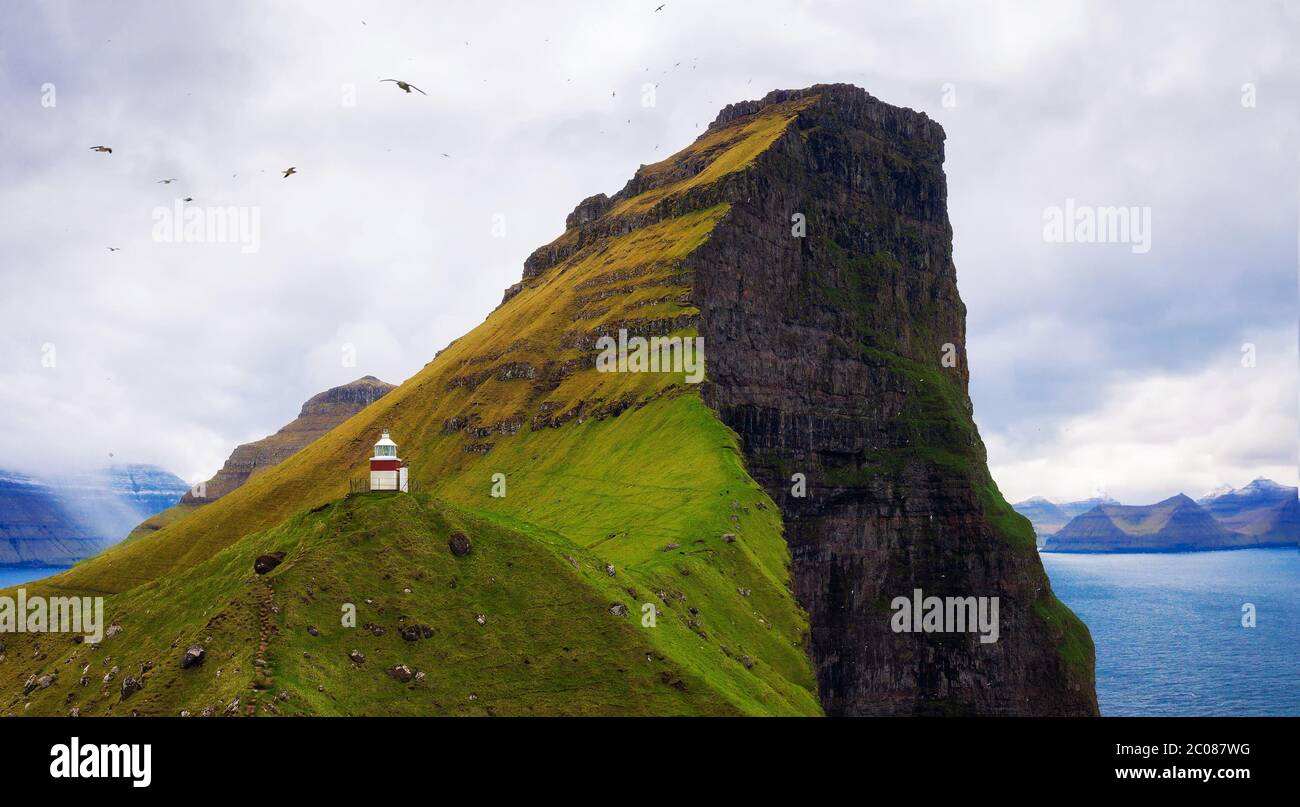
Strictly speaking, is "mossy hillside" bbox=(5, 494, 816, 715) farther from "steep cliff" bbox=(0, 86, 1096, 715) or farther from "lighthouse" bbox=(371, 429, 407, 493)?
"lighthouse" bbox=(371, 429, 407, 493)

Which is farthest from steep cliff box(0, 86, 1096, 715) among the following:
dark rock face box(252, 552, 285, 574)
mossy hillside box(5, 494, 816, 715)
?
dark rock face box(252, 552, 285, 574)

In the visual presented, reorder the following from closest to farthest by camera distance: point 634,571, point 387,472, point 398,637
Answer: point 398,637
point 387,472
point 634,571

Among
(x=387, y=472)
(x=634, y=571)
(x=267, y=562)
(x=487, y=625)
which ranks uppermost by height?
(x=387, y=472)

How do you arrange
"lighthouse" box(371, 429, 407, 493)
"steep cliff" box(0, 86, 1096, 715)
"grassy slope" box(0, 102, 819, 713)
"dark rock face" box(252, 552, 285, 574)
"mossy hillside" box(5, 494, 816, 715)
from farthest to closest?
"lighthouse" box(371, 429, 407, 493), "dark rock face" box(252, 552, 285, 574), "steep cliff" box(0, 86, 1096, 715), "grassy slope" box(0, 102, 819, 713), "mossy hillside" box(5, 494, 816, 715)

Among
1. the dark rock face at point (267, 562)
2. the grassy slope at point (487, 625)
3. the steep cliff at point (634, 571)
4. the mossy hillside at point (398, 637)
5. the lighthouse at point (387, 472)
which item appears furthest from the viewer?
the lighthouse at point (387, 472)

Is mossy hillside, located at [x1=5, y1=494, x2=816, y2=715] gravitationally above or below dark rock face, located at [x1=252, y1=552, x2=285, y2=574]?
below

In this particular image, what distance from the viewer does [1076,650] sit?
200m

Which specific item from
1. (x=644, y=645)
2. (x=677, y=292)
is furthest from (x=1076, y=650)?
(x=644, y=645)

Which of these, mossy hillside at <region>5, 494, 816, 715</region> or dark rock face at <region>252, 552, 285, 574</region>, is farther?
dark rock face at <region>252, 552, 285, 574</region>

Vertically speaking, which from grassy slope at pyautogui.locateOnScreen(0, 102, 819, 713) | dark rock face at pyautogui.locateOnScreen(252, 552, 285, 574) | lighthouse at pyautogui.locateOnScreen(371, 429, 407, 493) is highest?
lighthouse at pyautogui.locateOnScreen(371, 429, 407, 493)

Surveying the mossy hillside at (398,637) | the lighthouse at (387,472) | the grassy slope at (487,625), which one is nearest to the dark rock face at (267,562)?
the mossy hillside at (398,637)

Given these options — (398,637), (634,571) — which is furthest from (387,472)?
(634,571)

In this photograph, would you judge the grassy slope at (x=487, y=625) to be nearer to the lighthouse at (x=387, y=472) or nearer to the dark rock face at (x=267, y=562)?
the dark rock face at (x=267, y=562)

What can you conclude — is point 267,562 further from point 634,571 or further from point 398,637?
point 634,571
